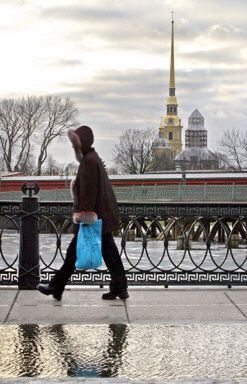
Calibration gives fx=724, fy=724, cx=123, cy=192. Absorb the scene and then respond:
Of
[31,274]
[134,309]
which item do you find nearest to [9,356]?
[134,309]

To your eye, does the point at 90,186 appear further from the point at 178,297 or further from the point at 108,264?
the point at 178,297

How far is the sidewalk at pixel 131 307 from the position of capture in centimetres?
681

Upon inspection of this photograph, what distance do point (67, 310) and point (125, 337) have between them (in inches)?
49.3

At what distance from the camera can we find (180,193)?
1810 inches

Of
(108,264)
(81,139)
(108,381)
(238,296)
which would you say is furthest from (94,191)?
(108,381)

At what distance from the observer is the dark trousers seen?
752 cm

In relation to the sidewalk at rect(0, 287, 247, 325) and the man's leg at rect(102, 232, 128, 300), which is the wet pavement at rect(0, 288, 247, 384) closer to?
the sidewalk at rect(0, 287, 247, 325)

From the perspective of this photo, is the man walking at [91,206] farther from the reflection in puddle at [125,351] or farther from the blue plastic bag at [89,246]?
the reflection in puddle at [125,351]

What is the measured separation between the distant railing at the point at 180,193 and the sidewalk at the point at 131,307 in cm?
3580

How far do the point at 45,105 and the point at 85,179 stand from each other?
73923mm

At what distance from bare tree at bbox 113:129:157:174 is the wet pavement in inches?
3102

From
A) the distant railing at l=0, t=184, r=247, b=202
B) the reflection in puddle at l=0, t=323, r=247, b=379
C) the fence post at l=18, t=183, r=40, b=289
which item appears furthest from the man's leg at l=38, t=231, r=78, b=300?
the distant railing at l=0, t=184, r=247, b=202

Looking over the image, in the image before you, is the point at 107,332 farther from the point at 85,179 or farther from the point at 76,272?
the point at 76,272

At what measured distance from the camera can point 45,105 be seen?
263ft
